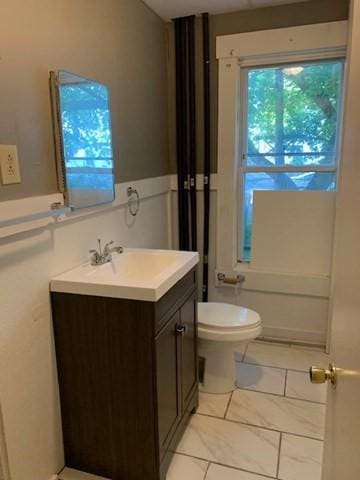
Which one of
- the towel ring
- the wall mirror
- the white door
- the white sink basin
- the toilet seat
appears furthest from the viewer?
the towel ring

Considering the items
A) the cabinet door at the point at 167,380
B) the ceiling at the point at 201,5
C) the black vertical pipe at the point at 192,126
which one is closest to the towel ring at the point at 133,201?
the black vertical pipe at the point at 192,126

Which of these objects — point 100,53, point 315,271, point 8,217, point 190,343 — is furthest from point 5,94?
point 315,271

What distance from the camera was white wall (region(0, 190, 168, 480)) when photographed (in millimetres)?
1349

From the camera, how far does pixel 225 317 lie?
7.30ft

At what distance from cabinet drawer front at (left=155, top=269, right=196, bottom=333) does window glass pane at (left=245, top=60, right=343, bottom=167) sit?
1.27 metres

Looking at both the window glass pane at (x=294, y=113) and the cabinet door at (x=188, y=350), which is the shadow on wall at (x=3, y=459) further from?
the window glass pane at (x=294, y=113)

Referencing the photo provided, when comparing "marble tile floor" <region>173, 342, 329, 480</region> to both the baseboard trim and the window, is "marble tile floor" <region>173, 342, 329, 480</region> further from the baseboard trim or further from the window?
the window

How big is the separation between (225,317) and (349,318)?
1.49 m

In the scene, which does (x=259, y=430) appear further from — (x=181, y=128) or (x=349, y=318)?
(x=181, y=128)

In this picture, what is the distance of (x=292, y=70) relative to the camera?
2.54 m

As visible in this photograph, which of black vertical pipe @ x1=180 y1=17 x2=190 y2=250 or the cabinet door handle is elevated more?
black vertical pipe @ x1=180 y1=17 x2=190 y2=250

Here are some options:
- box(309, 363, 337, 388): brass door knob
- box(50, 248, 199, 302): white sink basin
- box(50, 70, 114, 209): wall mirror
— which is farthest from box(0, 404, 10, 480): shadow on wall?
box(309, 363, 337, 388): brass door knob

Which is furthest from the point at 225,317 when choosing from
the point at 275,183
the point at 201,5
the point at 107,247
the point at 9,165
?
the point at 201,5

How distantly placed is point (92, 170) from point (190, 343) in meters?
1.02
